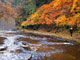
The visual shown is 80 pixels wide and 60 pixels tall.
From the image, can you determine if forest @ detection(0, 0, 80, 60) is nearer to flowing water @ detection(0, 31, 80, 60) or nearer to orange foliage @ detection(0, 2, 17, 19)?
flowing water @ detection(0, 31, 80, 60)

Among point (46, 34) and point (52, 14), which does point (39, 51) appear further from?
point (52, 14)

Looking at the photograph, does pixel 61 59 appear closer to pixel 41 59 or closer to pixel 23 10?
pixel 41 59

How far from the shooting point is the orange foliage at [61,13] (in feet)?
43.2

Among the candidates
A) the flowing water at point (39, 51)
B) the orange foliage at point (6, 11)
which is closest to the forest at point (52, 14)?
the orange foliage at point (6, 11)

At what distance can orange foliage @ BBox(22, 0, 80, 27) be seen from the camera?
1316 cm

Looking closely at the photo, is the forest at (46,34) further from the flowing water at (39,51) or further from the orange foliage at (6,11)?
the orange foliage at (6,11)

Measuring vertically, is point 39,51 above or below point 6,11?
below

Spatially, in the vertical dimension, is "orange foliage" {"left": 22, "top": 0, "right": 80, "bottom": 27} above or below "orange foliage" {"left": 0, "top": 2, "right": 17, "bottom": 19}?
below

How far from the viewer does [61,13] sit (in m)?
18.5

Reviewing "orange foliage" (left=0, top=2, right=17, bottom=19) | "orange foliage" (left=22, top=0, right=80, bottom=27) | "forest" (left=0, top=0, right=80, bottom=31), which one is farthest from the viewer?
"orange foliage" (left=0, top=2, right=17, bottom=19)

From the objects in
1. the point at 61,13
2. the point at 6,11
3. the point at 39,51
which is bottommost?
the point at 39,51

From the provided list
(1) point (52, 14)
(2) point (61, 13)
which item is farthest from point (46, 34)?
(2) point (61, 13)

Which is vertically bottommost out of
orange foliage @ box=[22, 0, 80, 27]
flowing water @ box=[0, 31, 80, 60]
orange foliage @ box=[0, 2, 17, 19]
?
flowing water @ box=[0, 31, 80, 60]

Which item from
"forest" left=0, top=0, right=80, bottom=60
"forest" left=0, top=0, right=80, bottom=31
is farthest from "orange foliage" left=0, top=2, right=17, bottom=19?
"forest" left=0, top=0, right=80, bottom=31
